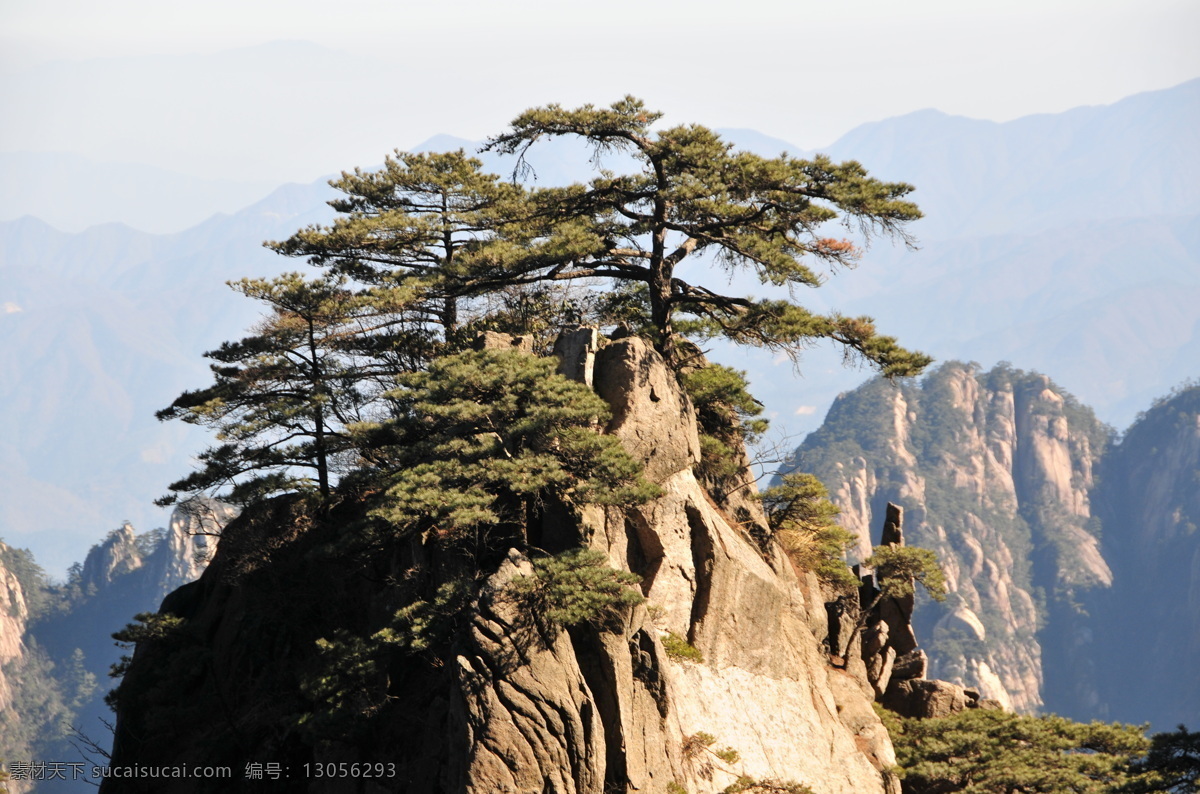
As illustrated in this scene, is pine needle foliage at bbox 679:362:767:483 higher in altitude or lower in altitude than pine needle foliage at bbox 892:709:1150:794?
higher

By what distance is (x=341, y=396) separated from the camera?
26.7 m

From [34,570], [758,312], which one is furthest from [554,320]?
[34,570]

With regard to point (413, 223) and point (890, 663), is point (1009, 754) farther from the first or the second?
point (413, 223)

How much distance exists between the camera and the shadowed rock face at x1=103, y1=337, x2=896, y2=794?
18.6 metres

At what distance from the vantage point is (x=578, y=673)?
1911 centimetres

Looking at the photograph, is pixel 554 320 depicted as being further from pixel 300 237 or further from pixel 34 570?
pixel 34 570

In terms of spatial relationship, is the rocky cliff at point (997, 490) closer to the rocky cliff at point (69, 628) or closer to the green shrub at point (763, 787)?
the rocky cliff at point (69, 628)

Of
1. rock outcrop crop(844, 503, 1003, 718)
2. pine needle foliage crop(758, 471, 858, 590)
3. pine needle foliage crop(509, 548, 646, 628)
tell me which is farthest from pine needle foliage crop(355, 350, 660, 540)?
rock outcrop crop(844, 503, 1003, 718)

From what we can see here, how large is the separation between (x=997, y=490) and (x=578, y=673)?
174373mm

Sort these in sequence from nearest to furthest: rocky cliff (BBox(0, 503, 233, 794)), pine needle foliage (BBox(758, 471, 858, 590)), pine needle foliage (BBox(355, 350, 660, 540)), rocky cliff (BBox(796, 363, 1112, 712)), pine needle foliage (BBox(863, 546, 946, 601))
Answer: pine needle foliage (BBox(355, 350, 660, 540))
pine needle foliage (BBox(758, 471, 858, 590))
pine needle foliage (BBox(863, 546, 946, 601))
rocky cliff (BBox(0, 503, 233, 794))
rocky cliff (BBox(796, 363, 1112, 712))

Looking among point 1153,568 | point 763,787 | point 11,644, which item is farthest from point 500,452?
point 1153,568

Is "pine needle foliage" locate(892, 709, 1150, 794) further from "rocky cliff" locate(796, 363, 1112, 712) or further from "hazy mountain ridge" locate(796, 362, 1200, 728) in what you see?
"rocky cliff" locate(796, 363, 1112, 712)

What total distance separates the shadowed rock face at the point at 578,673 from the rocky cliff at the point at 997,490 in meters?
137

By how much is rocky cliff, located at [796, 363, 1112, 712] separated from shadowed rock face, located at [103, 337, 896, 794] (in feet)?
449
